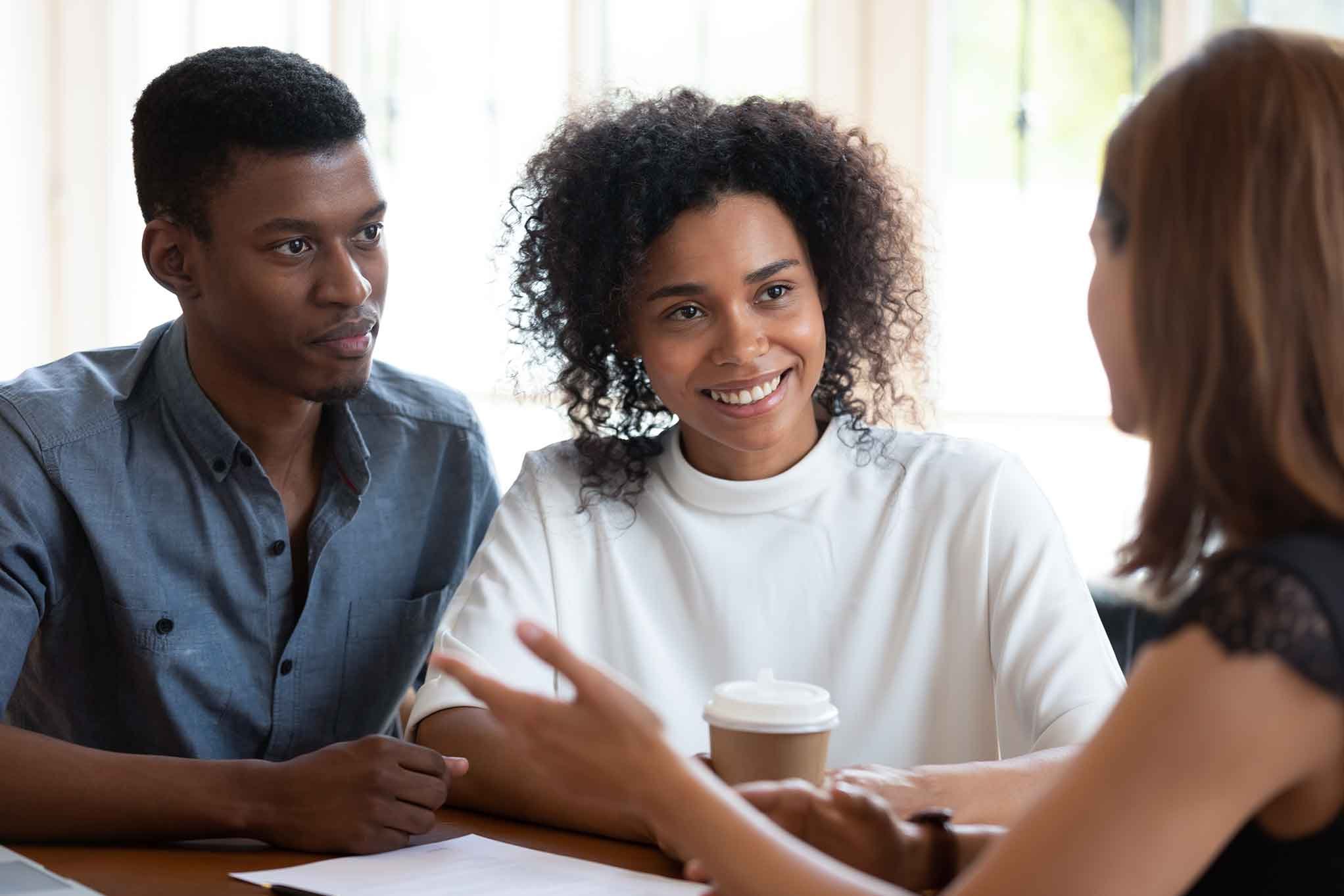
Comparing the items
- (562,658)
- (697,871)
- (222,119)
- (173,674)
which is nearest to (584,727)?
(562,658)

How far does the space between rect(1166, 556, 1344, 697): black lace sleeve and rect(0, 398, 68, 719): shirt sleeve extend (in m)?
1.28

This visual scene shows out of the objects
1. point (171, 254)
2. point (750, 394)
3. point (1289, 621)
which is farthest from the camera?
point (171, 254)

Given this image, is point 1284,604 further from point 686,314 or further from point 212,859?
point 686,314

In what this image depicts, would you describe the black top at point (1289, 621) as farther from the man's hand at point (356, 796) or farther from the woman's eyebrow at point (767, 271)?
the woman's eyebrow at point (767, 271)

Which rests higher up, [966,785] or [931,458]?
[931,458]

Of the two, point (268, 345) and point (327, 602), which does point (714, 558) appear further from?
point (268, 345)

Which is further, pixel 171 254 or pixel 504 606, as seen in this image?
pixel 171 254

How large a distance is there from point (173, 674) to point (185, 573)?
13cm

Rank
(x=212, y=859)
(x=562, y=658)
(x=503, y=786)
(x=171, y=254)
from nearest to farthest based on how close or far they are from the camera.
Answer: (x=562, y=658), (x=212, y=859), (x=503, y=786), (x=171, y=254)

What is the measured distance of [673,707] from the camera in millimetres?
1743

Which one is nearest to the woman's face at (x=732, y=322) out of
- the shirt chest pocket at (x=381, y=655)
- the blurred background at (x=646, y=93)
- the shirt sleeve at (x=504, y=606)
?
the shirt sleeve at (x=504, y=606)

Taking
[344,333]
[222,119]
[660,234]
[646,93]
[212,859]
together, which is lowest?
[212,859]

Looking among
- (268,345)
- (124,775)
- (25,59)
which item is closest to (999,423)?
(268,345)

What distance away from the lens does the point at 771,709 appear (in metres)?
1.11
